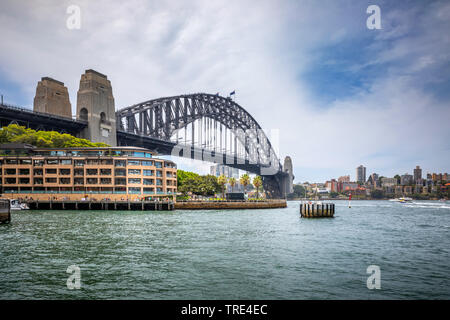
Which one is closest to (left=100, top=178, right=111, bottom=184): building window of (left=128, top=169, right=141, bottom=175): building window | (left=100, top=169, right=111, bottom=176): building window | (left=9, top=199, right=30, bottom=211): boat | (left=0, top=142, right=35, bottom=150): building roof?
(left=100, top=169, right=111, bottom=176): building window

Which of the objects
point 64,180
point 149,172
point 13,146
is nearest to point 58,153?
point 64,180

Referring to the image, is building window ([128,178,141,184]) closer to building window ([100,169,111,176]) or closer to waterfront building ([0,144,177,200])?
waterfront building ([0,144,177,200])

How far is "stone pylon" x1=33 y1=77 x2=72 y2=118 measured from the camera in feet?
290

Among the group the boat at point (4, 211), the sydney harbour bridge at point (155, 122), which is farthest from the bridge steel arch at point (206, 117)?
the boat at point (4, 211)

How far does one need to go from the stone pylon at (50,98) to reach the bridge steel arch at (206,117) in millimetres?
16574

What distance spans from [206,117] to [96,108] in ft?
210

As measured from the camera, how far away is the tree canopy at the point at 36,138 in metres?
81.9

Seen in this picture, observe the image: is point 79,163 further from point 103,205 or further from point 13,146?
point 13,146

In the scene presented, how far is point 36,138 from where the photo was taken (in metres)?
82.8

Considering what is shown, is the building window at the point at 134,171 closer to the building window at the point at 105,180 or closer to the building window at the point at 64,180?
the building window at the point at 105,180

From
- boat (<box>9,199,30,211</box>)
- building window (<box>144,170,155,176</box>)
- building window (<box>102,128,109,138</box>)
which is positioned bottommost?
boat (<box>9,199,30,211</box>)

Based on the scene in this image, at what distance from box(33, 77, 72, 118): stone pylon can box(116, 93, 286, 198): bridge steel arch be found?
1657 centimetres

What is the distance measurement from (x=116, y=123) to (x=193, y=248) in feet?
281
